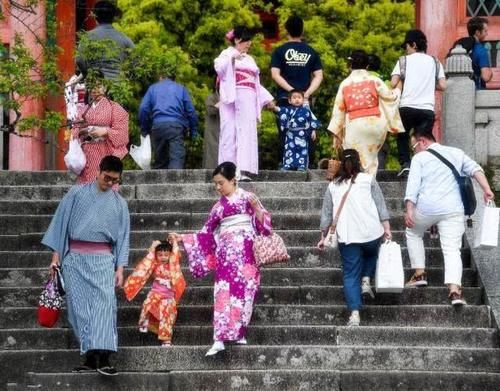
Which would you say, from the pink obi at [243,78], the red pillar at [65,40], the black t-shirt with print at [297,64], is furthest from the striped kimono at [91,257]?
the red pillar at [65,40]

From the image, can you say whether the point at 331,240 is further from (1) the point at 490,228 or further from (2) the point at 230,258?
(1) the point at 490,228

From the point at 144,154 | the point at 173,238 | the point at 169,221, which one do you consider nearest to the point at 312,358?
the point at 173,238

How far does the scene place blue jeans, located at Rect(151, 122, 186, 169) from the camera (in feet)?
61.8

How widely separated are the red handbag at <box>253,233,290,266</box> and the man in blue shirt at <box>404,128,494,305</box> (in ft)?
3.95

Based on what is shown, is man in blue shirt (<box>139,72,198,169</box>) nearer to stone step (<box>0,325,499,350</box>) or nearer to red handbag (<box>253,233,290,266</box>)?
stone step (<box>0,325,499,350</box>)

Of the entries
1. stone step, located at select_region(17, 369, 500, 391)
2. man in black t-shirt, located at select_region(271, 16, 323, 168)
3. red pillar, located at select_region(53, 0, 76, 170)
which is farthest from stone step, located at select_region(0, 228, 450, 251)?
red pillar, located at select_region(53, 0, 76, 170)

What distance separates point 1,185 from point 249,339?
485 centimetres

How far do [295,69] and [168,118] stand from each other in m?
1.58

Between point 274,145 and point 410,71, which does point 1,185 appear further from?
point 274,145

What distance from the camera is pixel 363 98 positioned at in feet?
54.6

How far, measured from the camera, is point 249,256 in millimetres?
14289

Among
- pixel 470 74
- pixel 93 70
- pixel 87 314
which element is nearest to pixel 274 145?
pixel 470 74

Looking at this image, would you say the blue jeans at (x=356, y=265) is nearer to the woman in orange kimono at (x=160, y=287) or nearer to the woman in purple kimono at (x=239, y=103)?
the woman in orange kimono at (x=160, y=287)

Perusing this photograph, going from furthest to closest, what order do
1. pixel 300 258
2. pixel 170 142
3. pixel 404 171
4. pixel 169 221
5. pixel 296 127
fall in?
1. pixel 170 142
2. pixel 296 127
3. pixel 404 171
4. pixel 169 221
5. pixel 300 258
